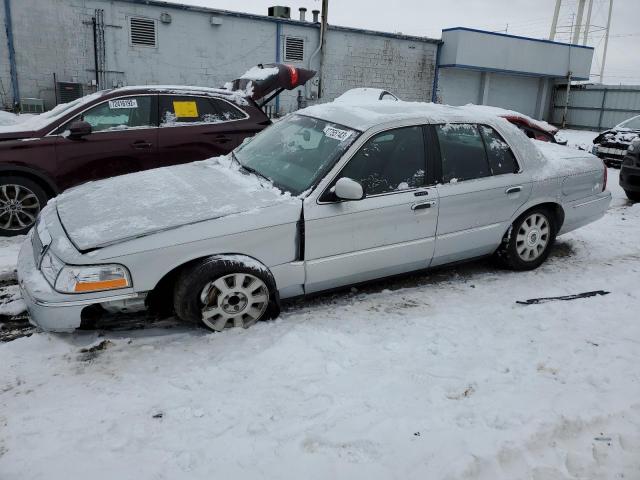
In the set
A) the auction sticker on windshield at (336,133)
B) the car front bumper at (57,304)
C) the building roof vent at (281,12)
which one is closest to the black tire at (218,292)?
the car front bumper at (57,304)

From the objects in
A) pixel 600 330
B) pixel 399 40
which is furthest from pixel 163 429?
pixel 399 40

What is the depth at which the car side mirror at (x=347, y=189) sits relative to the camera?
12.2 ft

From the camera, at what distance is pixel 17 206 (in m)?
5.57

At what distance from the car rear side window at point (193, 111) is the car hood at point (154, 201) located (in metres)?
2.00

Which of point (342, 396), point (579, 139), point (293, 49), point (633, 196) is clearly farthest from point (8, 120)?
Answer: point (579, 139)

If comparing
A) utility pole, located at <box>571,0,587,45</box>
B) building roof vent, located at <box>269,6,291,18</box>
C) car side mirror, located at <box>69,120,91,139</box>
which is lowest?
car side mirror, located at <box>69,120,91,139</box>

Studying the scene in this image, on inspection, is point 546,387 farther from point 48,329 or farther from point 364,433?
point 48,329

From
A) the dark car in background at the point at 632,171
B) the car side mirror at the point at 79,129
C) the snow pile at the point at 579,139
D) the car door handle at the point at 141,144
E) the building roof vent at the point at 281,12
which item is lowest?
the snow pile at the point at 579,139

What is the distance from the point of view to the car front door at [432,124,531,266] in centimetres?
441

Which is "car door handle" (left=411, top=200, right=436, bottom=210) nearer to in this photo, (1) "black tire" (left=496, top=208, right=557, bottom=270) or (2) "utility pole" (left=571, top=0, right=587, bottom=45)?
(1) "black tire" (left=496, top=208, right=557, bottom=270)

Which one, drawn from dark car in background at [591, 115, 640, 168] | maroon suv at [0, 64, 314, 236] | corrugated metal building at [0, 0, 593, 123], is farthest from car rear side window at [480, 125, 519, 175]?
corrugated metal building at [0, 0, 593, 123]

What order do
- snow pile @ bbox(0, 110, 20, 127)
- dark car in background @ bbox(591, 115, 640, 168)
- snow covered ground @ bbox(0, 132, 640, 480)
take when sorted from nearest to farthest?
snow covered ground @ bbox(0, 132, 640, 480) < snow pile @ bbox(0, 110, 20, 127) < dark car in background @ bbox(591, 115, 640, 168)

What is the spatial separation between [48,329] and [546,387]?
3077mm

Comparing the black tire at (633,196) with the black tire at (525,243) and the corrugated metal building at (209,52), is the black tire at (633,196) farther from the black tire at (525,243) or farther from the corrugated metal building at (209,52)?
the corrugated metal building at (209,52)
